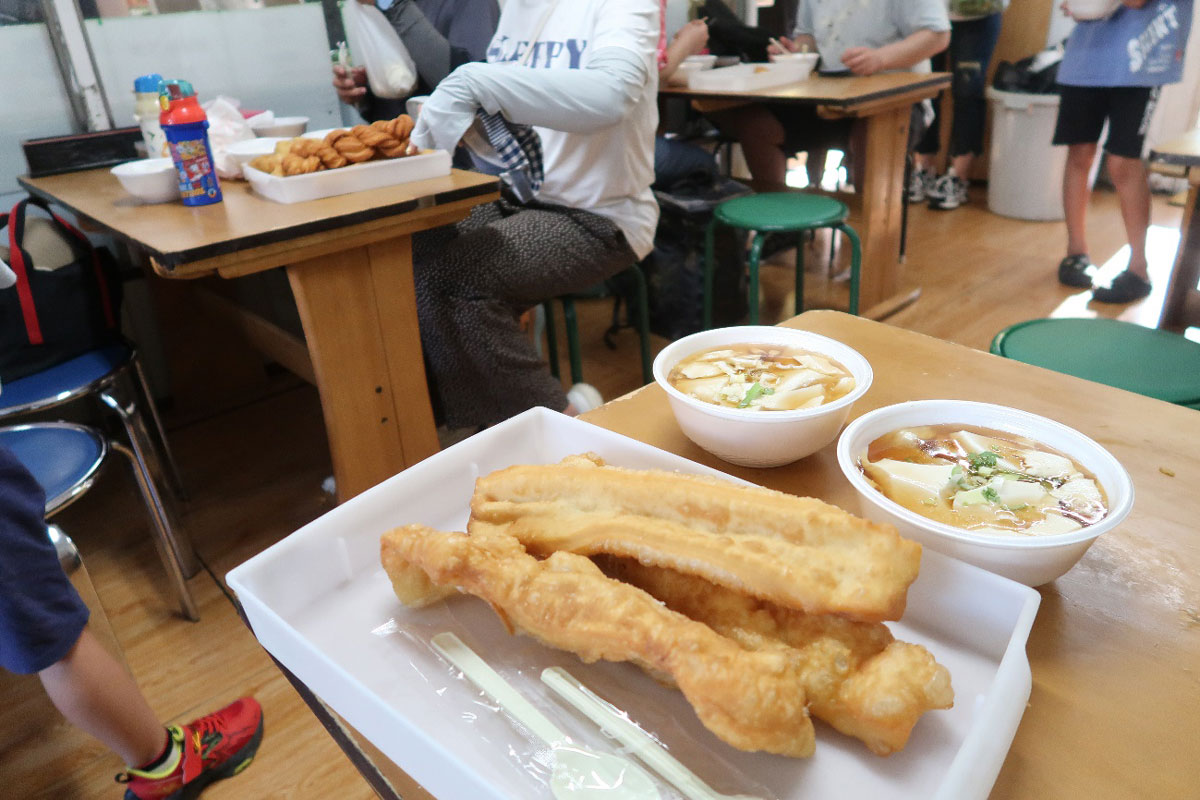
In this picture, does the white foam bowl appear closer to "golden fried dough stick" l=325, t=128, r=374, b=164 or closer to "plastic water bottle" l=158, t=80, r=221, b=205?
"golden fried dough stick" l=325, t=128, r=374, b=164

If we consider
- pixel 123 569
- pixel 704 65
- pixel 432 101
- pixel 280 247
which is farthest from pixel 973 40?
pixel 123 569

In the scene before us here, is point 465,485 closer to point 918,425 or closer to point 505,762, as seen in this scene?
point 505,762

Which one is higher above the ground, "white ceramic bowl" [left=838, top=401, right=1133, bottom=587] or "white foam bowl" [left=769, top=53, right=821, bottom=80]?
"white foam bowl" [left=769, top=53, right=821, bottom=80]

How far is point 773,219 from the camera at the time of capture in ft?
9.07

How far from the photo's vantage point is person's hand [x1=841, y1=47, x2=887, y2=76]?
3478 mm

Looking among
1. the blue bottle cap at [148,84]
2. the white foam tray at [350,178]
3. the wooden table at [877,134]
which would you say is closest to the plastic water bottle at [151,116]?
the blue bottle cap at [148,84]

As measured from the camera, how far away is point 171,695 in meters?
1.75

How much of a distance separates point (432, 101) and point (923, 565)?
1.63m

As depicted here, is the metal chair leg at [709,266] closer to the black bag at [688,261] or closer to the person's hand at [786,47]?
the black bag at [688,261]

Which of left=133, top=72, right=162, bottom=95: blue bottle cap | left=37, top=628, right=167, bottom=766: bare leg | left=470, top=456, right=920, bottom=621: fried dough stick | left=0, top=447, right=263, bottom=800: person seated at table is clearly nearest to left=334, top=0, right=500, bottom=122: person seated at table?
left=133, top=72, right=162, bottom=95: blue bottle cap

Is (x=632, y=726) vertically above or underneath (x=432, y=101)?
underneath

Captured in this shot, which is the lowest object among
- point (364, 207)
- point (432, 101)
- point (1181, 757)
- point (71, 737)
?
point (71, 737)

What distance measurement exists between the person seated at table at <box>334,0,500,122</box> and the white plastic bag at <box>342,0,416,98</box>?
0.06m

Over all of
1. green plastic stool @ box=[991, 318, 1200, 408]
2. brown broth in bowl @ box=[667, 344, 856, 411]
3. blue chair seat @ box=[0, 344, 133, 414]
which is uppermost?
brown broth in bowl @ box=[667, 344, 856, 411]
